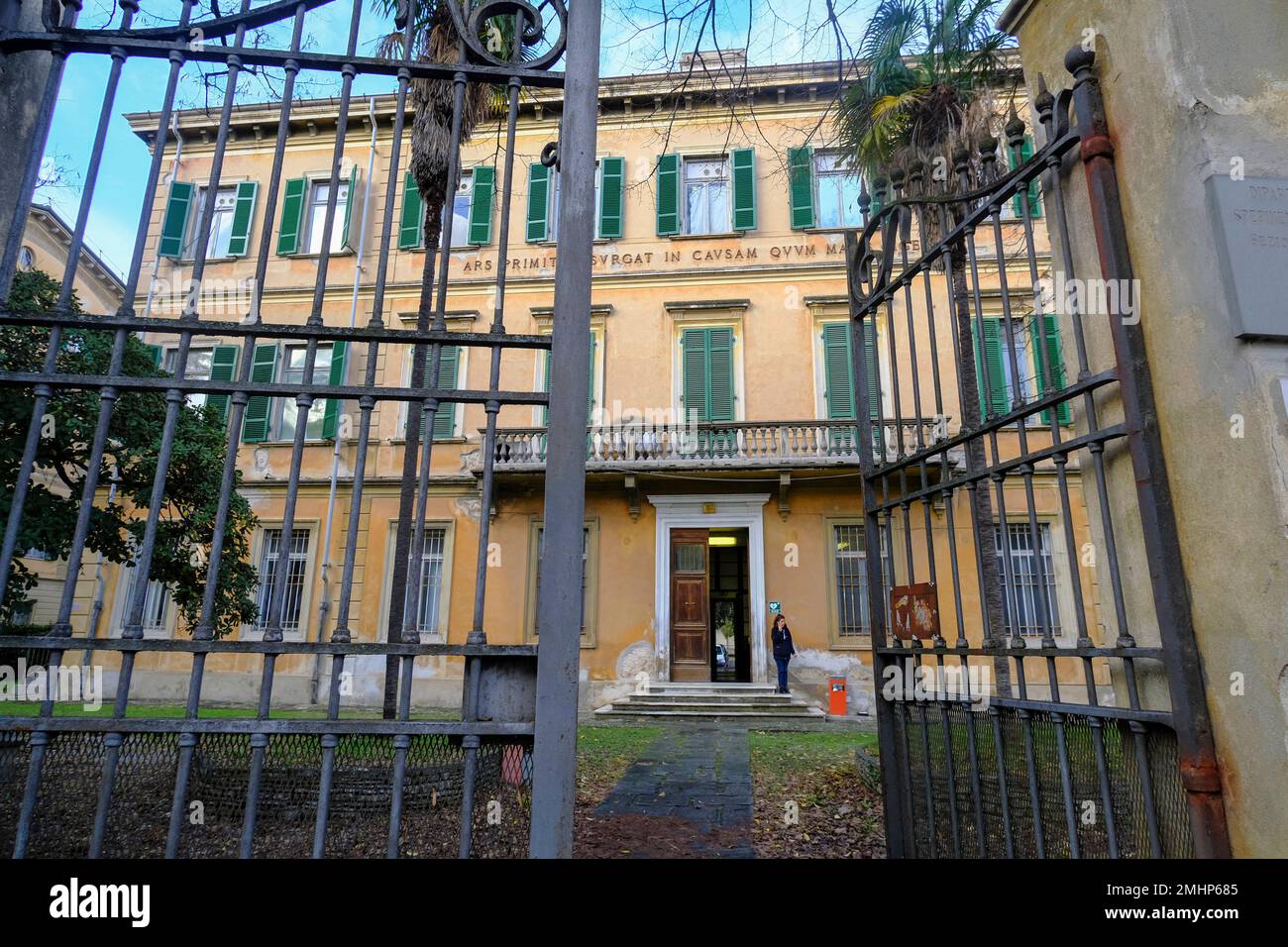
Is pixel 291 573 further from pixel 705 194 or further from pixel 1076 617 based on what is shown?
pixel 1076 617

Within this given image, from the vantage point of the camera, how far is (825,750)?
8062 mm

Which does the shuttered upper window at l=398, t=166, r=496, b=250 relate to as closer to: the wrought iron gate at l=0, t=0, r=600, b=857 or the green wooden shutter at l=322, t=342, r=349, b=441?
the green wooden shutter at l=322, t=342, r=349, b=441

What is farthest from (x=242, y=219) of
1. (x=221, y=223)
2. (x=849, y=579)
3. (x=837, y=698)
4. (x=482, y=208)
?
(x=837, y=698)

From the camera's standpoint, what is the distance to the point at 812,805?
5367 mm

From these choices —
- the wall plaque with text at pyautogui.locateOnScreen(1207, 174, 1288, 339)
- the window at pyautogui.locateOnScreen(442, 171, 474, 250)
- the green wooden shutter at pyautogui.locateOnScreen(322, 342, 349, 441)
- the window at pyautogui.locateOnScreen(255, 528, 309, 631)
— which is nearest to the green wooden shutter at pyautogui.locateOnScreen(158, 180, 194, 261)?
the green wooden shutter at pyautogui.locateOnScreen(322, 342, 349, 441)

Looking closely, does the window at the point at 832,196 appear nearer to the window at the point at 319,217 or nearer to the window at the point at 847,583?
the window at the point at 847,583

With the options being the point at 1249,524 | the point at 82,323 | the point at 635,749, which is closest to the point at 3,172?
the point at 82,323

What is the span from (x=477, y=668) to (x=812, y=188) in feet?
44.5

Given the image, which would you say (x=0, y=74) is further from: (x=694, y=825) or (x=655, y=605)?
(x=655, y=605)

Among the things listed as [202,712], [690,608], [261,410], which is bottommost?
[202,712]


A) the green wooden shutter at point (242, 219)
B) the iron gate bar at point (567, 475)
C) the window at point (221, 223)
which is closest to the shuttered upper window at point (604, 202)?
the green wooden shutter at point (242, 219)

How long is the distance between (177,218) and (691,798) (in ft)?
47.9

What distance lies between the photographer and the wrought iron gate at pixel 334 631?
1.89m

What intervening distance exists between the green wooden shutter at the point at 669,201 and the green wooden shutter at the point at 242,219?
26.6 ft
